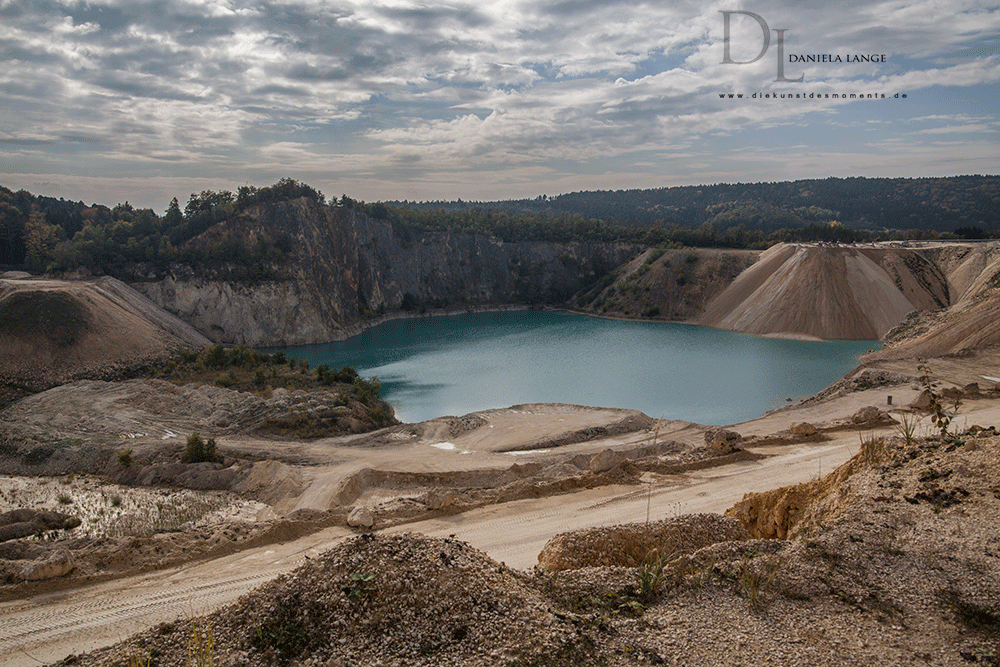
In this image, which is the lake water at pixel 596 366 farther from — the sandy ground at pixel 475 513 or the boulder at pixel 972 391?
the boulder at pixel 972 391

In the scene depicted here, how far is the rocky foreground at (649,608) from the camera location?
17.9 ft

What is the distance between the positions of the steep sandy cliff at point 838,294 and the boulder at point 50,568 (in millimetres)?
54023

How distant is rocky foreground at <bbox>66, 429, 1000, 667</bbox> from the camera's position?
17.9ft

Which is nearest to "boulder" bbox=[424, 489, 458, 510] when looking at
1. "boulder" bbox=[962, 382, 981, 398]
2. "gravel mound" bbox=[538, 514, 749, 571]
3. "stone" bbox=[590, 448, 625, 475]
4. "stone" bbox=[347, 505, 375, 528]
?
"stone" bbox=[347, 505, 375, 528]

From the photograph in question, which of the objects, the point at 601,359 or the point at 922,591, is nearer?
the point at 922,591

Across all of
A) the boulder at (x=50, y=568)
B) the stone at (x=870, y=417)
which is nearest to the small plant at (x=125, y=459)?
the boulder at (x=50, y=568)

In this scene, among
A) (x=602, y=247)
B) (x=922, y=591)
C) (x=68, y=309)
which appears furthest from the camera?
(x=602, y=247)

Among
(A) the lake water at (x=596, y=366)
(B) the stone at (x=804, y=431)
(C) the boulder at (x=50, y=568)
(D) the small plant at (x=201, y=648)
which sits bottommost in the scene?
(A) the lake water at (x=596, y=366)

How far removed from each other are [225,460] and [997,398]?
25989mm

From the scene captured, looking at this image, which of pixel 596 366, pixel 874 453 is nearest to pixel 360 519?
pixel 874 453

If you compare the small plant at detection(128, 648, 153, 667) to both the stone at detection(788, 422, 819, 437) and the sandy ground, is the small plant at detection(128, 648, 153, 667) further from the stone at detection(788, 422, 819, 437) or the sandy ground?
the stone at detection(788, 422, 819, 437)

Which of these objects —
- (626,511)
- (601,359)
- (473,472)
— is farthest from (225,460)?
(601,359)

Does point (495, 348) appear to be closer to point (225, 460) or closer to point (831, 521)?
point (225, 460)

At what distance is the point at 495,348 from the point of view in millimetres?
52125
